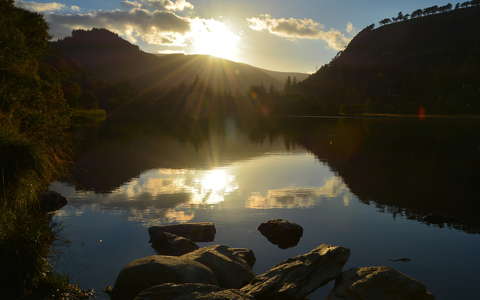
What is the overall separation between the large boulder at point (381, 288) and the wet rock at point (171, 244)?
24.1 ft

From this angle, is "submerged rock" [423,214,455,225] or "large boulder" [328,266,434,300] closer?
"large boulder" [328,266,434,300]

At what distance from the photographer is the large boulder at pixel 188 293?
1180 cm

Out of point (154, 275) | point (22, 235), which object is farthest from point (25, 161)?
point (154, 275)

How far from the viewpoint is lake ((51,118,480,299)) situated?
18.7m

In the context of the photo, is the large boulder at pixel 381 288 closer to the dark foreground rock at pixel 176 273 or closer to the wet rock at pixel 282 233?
the dark foreground rock at pixel 176 273

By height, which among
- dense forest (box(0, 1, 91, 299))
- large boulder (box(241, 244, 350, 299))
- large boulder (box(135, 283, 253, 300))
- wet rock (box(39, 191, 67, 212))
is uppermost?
dense forest (box(0, 1, 91, 299))

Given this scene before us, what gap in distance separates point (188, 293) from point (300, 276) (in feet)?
16.5

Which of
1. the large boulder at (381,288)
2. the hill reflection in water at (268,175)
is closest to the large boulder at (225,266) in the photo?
the large boulder at (381,288)

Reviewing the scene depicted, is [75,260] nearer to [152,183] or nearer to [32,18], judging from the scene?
[152,183]

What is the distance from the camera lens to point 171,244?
61.2 feet

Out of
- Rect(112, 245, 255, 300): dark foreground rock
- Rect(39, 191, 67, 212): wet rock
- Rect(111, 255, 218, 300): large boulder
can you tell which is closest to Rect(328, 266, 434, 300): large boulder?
Rect(112, 245, 255, 300): dark foreground rock

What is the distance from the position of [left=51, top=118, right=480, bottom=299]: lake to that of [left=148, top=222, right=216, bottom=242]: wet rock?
0.67 m

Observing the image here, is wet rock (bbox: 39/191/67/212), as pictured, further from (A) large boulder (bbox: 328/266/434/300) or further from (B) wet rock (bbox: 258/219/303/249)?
(A) large boulder (bbox: 328/266/434/300)

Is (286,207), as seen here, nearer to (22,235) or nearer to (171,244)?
(171,244)
